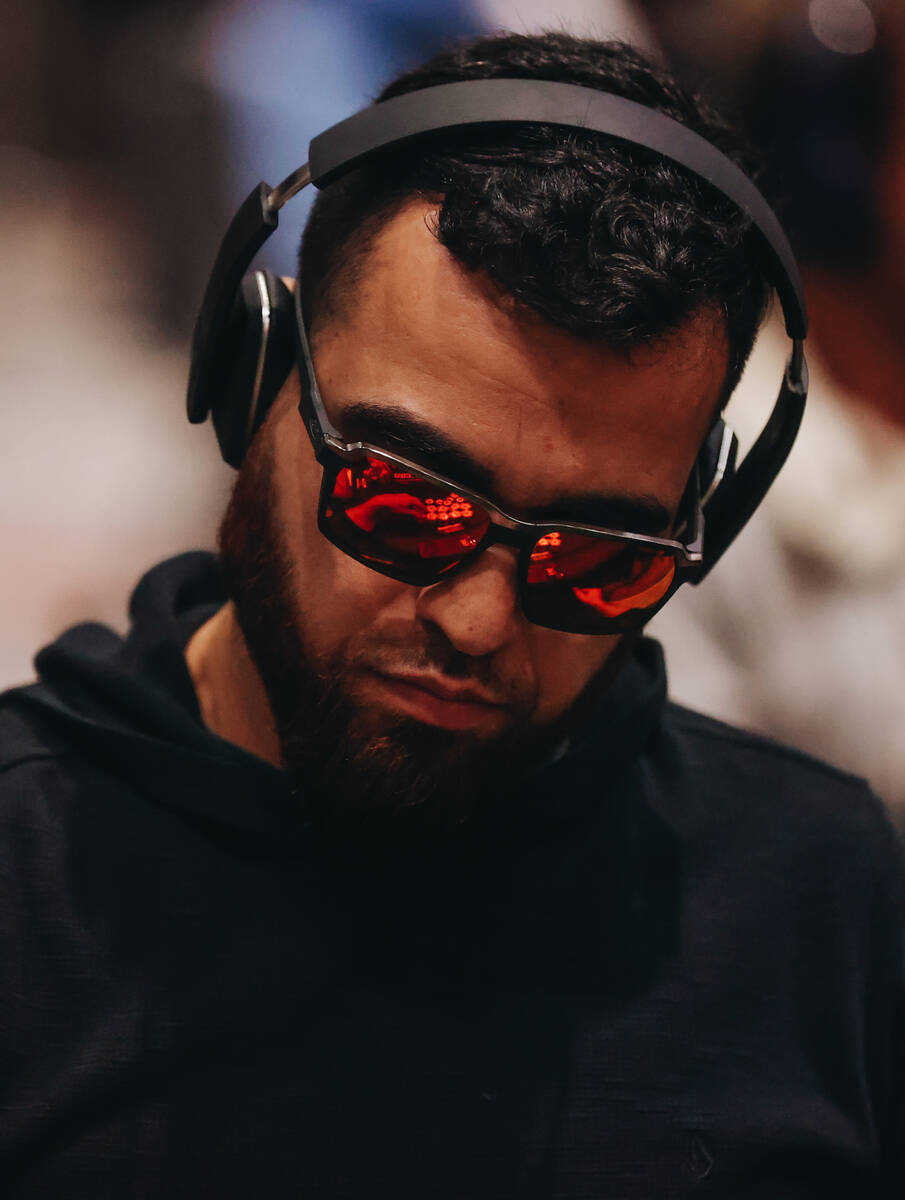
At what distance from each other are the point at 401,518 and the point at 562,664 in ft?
0.75

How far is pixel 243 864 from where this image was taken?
3.14ft

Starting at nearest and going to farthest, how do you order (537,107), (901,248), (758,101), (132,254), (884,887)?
1. (537,107)
2. (884,887)
3. (132,254)
4. (758,101)
5. (901,248)

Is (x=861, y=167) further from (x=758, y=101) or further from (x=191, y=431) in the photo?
(x=191, y=431)

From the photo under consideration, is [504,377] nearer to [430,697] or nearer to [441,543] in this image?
[441,543]

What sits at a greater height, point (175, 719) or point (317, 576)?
point (317, 576)

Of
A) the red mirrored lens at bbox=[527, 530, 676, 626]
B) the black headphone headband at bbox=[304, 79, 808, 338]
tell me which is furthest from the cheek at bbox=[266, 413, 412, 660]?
the black headphone headband at bbox=[304, 79, 808, 338]

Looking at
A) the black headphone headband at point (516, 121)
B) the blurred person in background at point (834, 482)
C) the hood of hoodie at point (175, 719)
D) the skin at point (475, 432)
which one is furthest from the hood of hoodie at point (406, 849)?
the blurred person in background at point (834, 482)

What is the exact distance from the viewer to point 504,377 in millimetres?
826

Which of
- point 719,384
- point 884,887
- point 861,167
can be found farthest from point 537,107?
point 861,167

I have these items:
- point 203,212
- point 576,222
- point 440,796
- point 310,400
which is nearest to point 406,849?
point 440,796

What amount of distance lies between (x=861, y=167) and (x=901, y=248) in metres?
0.18

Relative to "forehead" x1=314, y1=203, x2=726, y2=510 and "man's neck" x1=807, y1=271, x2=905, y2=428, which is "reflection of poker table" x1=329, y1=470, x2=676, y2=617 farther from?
"man's neck" x1=807, y1=271, x2=905, y2=428

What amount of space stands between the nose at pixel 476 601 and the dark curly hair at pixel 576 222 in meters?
0.19

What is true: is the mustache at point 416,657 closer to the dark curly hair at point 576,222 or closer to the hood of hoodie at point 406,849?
the hood of hoodie at point 406,849
